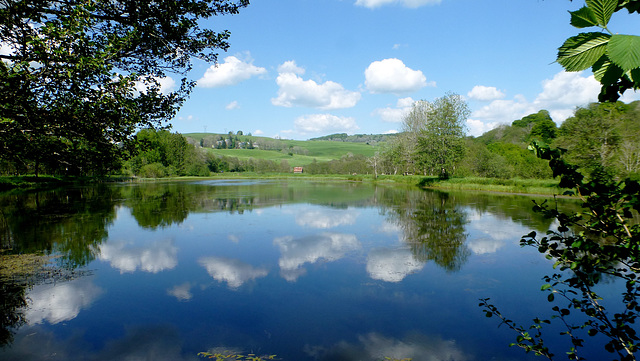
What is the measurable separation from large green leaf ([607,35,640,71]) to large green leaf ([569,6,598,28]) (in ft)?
0.86

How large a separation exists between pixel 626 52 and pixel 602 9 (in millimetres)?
337

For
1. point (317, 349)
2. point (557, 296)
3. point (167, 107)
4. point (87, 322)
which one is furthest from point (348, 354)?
point (167, 107)

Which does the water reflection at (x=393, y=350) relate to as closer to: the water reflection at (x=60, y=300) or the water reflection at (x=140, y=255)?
the water reflection at (x=60, y=300)

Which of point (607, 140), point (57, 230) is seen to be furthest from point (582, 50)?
point (607, 140)

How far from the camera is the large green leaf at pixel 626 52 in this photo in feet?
2.72

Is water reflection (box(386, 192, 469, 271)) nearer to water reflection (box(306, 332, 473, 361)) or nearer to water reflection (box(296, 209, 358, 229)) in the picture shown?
water reflection (box(296, 209, 358, 229))

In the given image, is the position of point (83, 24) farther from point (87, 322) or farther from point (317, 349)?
point (317, 349)

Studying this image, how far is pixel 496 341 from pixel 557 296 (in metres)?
3.02

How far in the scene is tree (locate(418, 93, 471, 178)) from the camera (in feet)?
147

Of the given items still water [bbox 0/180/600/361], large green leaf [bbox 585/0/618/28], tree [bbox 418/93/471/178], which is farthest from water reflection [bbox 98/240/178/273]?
tree [bbox 418/93/471/178]

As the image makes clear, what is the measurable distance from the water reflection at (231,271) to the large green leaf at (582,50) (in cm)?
756

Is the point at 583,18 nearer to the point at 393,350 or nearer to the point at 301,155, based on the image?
the point at 393,350

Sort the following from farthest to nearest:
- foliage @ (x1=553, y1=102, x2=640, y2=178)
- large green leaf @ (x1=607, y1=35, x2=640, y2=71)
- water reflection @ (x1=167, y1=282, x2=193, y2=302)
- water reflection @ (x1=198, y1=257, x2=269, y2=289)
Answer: foliage @ (x1=553, y1=102, x2=640, y2=178), water reflection @ (x1=198, y1=257, x2=269, y2=289), water reflection @ (x1=167, y1=282, x2=193, y2=302), large green leaf @ (x1=607, y1=35, x2=640, y2=71)

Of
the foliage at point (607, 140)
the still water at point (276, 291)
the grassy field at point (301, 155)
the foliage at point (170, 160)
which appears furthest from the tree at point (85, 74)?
the grassy field at point (301, 155)
